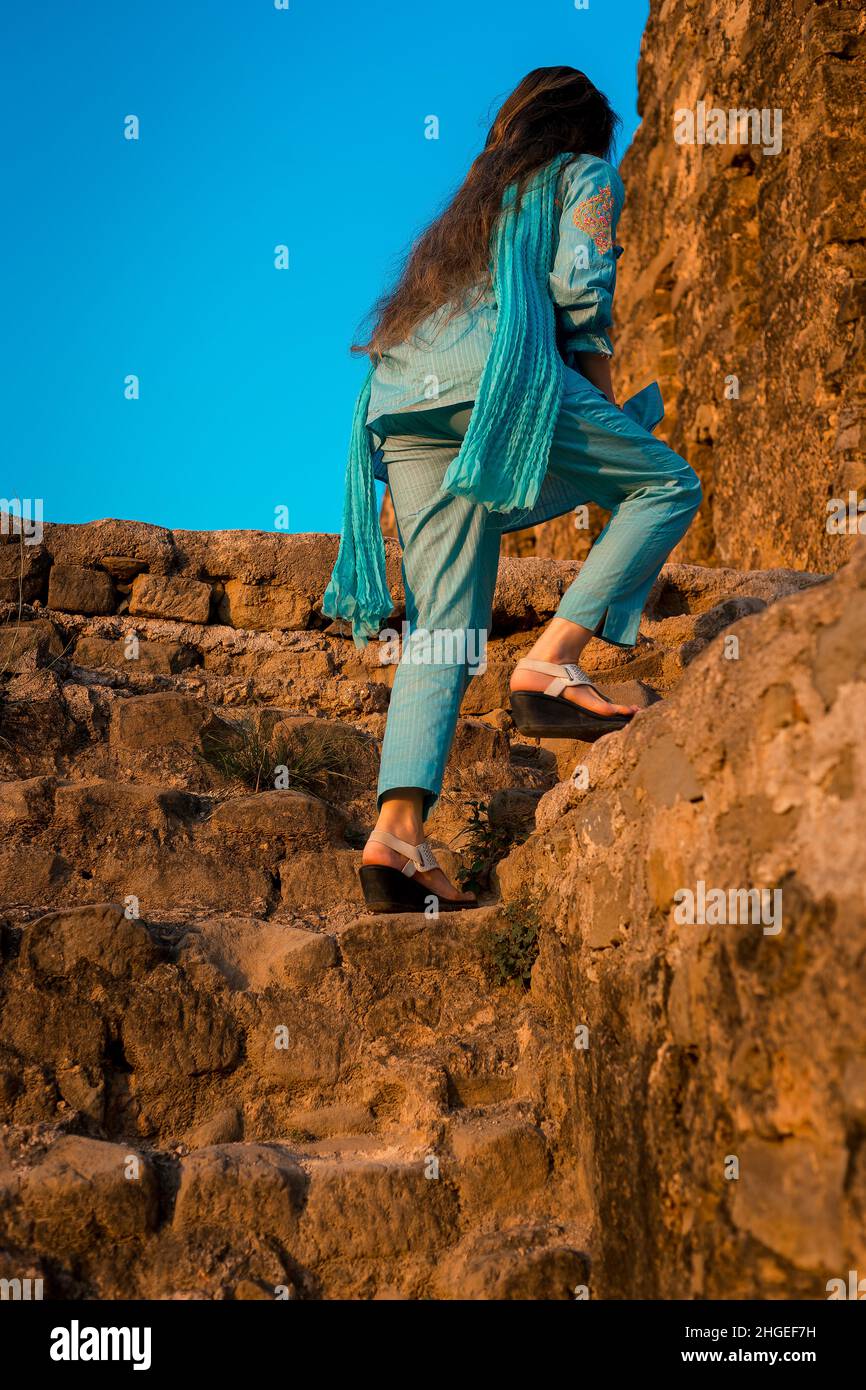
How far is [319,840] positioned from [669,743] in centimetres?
126

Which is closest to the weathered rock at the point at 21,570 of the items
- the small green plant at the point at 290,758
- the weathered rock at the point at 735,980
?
the small green plant at the point at 290,758

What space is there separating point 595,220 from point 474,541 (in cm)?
66

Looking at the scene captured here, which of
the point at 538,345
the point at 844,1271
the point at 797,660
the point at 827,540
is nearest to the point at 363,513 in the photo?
the point at 538,345

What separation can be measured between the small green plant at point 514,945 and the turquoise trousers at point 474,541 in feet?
0.93

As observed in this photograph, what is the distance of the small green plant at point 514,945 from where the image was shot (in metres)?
2.71

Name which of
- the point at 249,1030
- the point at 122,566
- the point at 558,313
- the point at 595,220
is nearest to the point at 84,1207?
the point at 249,1030

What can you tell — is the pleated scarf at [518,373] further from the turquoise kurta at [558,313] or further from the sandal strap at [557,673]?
the sandal strap at [557,673]

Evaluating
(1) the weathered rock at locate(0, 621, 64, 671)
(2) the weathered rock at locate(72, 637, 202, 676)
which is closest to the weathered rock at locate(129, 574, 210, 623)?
(2) the weathered rock at locate(72, 637, 202, 676)

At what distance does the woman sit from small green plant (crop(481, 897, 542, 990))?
0.13 meters

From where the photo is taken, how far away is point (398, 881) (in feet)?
9.03

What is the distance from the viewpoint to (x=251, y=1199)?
7.47 feet

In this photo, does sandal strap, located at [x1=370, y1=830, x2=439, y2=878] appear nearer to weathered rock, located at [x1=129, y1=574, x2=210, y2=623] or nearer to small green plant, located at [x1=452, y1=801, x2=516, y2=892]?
small green plant, located at [x1=452, y1=801, x2=516, y2=892]

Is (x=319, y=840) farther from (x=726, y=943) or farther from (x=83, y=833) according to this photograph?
(x=726, y=943)

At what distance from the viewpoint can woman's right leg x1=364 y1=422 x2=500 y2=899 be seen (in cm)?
272
